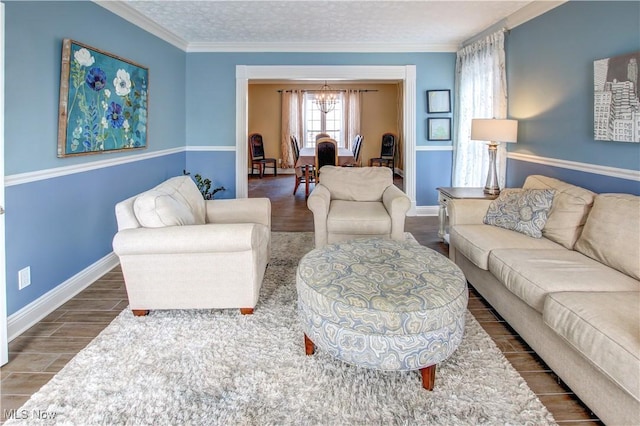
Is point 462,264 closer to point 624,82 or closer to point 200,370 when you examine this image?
point 624,82

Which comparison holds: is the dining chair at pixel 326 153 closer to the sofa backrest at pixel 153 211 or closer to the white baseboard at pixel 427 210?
the white baseboard at pixel 427 210

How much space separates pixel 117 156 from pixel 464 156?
4.25 m

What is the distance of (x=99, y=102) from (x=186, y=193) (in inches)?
43.5

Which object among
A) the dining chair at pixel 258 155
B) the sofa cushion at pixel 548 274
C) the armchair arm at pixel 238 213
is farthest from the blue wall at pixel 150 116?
the dining chair at pixel 258 155

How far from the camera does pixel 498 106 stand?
4.43 meters

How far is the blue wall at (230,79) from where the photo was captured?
5559 millimetres

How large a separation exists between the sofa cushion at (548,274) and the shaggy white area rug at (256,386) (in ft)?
1.27

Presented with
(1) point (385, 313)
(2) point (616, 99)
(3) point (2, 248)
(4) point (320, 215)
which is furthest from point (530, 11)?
(3) point (2, 248)

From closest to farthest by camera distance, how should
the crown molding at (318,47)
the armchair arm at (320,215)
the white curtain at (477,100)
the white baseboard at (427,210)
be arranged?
the armchair arm at (320,215) → the white curtain at (477,100) → the crown molding at (318,47) → the white baseboard at (427,210)

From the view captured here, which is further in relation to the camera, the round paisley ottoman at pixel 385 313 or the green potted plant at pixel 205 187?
the green potted plant at pixel 205 187

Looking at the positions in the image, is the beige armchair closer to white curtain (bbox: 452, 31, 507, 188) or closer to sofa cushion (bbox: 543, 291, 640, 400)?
white curtain (bbox: 452, 31, 507, 188)

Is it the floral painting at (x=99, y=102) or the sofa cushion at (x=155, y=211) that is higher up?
the floral painting at (x=99, y=102)

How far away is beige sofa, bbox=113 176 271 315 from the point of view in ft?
7.92

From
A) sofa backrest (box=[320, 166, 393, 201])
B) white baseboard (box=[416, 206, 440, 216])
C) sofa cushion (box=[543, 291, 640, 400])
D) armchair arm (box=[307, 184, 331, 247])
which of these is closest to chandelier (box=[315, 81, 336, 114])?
white baseboard (box=[416, 206, 440, 216])
